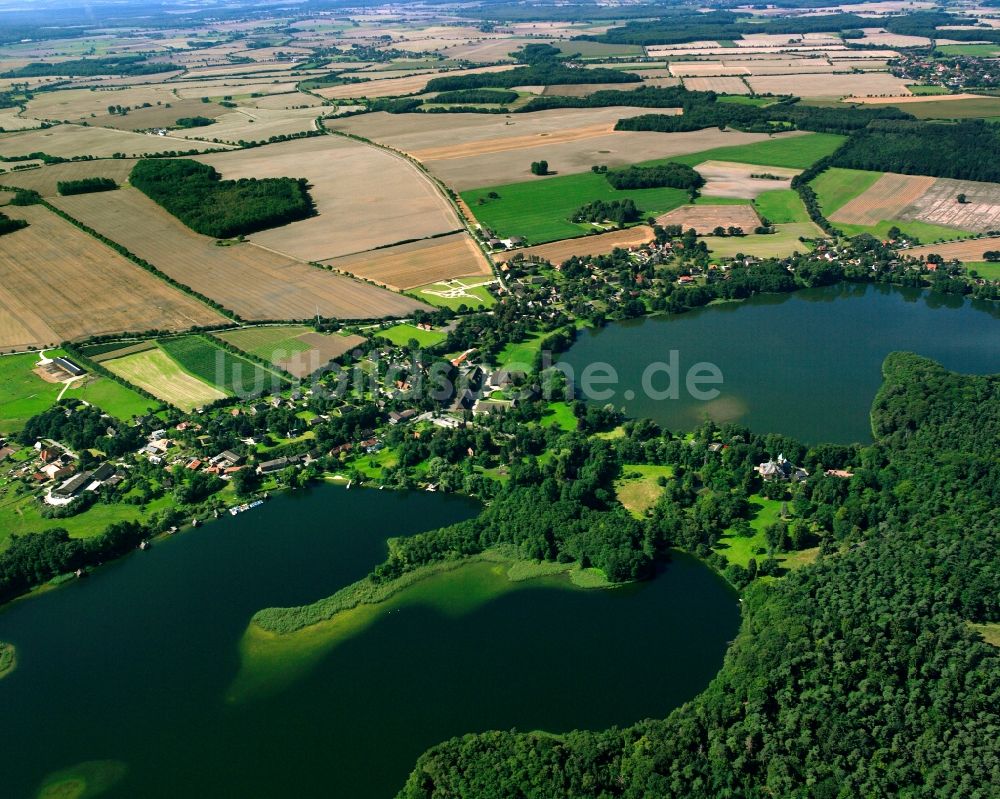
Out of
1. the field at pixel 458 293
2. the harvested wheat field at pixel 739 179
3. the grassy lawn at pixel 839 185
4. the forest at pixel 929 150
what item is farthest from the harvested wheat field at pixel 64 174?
the forest at pixel 929 150

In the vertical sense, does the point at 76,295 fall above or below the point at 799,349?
above

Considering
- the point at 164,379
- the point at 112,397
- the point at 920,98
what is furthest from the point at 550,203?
the point at 920,98

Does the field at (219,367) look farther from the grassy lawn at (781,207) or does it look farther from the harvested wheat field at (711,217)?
the grassy lawn at (781,207)

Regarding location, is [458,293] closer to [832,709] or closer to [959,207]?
Answer: [832,709]

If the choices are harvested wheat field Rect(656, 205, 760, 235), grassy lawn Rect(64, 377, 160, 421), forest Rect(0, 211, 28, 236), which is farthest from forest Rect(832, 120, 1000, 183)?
forest Rect(0, 211, 28, 236)

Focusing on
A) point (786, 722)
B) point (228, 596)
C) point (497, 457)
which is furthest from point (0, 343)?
point (786, 722)

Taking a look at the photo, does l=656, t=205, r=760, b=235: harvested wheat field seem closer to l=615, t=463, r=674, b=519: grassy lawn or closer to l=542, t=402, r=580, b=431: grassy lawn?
l=542, t=402, r=580, b=431: grassy lawn
